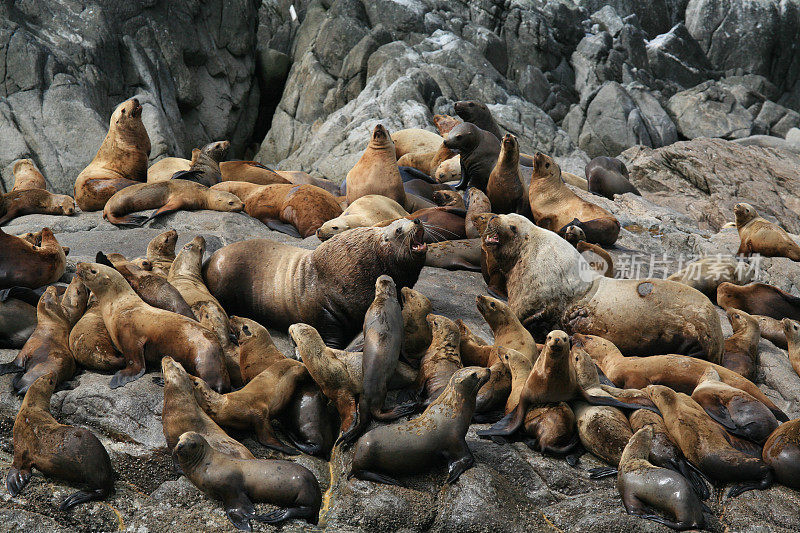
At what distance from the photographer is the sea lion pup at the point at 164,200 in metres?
8.87

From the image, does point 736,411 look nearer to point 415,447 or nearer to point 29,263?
point 415,447

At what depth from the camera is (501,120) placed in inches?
757

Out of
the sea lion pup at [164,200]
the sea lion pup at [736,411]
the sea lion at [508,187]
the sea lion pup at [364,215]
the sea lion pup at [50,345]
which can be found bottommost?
the sea lion pup at [164,200]

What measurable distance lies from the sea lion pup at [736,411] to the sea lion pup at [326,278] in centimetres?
233

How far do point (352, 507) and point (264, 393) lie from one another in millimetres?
1041

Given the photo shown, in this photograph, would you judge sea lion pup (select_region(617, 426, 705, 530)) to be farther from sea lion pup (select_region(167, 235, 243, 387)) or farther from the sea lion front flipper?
the sea lion front flipper

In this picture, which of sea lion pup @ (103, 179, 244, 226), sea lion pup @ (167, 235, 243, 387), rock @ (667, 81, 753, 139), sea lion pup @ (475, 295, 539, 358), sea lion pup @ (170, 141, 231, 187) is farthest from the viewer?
rock @ (667, 81, 753, 139)

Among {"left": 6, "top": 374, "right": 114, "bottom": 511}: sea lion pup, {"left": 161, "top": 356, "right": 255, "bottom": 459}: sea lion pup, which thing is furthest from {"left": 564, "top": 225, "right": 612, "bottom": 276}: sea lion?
{"left": 6, "top": 374, "right": 114, "bottom": 511}: sea lion pup

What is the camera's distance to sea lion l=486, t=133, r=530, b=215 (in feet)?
29.7

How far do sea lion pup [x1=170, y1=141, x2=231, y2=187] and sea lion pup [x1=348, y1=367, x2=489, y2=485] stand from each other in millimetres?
6905

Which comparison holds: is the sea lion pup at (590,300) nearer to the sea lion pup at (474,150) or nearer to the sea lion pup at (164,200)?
the sea lion pup at (474,150)

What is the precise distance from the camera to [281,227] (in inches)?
343

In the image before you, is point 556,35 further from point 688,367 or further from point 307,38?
point 688,367

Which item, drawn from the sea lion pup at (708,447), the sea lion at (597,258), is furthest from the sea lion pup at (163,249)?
the sea lion pup at (708,447)
